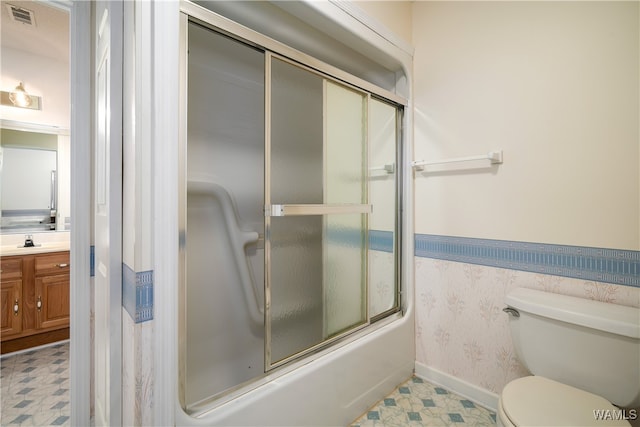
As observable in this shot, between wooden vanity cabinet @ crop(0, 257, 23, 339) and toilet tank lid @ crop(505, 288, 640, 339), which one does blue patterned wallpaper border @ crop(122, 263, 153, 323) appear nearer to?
toilet tank lid @ crop(505, 288, 640, 339)

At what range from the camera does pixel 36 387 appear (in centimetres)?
191

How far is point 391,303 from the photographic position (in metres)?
2.00

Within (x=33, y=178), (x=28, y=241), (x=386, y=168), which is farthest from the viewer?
(x=33, y=178)

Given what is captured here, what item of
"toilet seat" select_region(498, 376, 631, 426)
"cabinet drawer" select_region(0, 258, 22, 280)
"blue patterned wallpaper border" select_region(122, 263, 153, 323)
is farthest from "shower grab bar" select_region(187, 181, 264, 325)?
"cabinet drawer" select_region(0, 258, 22, 280)

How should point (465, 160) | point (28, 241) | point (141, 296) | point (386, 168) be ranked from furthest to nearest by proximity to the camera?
point (28, 241) < point (386, 168) < point (465, 160) < point (141, 296)

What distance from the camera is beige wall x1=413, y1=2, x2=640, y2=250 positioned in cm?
131

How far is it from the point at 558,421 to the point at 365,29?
74.5 inches

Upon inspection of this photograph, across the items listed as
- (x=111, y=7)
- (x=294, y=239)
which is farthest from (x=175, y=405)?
(x=111, y=7)

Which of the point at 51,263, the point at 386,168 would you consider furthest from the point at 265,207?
the point at 51,263

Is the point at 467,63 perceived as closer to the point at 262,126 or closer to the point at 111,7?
the point at 262,126

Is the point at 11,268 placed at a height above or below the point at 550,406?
above

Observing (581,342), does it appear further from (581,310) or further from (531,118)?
(531,118)

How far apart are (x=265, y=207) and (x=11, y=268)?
2.41 m

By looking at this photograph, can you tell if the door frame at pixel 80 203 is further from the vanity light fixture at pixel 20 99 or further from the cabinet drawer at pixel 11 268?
the vanity light fixture at pixel 20 99
